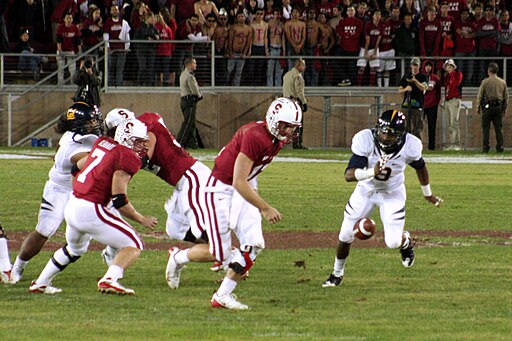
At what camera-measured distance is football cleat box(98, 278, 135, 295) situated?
8781mm

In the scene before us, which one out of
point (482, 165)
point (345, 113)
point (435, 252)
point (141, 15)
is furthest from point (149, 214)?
point (345, 113)

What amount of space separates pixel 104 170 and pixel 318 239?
14.8 ft

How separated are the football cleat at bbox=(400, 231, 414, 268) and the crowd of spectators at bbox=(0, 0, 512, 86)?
17284mm

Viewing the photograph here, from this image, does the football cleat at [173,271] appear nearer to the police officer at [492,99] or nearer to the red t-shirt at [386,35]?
the police officer at [492,99]

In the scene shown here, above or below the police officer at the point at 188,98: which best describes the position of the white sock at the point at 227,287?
below

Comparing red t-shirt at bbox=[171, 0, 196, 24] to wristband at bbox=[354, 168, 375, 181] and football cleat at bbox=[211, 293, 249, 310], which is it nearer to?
wristband at bbox=[354, 168, 375, 181]

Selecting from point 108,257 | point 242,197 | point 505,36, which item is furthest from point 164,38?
point 242,197

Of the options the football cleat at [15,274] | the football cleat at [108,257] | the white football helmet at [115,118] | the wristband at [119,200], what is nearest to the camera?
the wristband at [119,200]

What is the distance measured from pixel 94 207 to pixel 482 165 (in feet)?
52.3

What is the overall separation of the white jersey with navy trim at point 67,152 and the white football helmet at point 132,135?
79 centimetres

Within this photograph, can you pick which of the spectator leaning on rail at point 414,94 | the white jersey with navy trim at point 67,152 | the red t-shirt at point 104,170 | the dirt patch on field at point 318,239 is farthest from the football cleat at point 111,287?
the spectator leaning on rail at point 414,94

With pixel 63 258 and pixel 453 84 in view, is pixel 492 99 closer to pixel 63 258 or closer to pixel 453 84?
pixel 453 84

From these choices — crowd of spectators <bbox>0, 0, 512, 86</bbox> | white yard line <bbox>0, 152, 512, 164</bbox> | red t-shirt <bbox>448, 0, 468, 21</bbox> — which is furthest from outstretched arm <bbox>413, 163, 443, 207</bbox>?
red t-shirt <bbox>448, 0, 468, 21</bbox>

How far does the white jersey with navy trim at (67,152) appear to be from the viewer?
31.4ft
